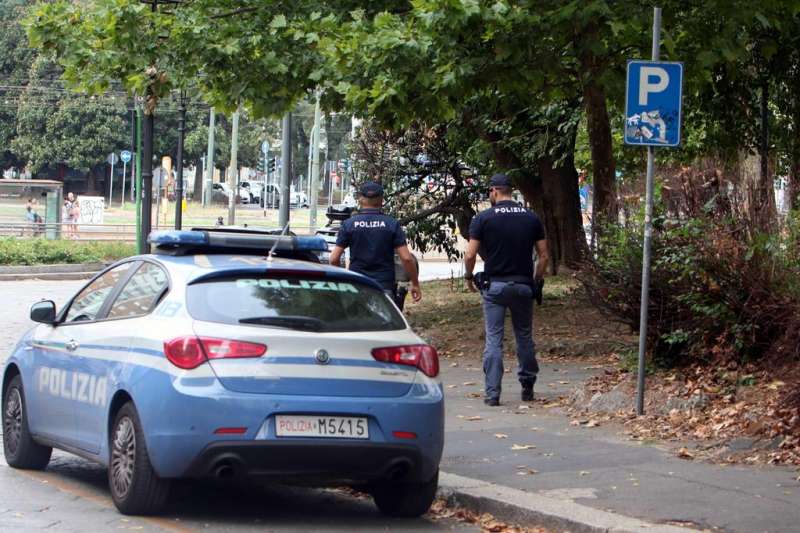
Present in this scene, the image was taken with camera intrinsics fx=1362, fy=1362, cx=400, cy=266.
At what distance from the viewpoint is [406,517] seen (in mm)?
7930

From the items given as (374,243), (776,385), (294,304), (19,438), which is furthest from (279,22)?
(294,304)

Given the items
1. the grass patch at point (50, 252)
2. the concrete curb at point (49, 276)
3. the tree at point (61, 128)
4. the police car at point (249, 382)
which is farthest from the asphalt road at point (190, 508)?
the tree at point (61, 128)

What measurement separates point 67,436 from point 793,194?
5824 mm

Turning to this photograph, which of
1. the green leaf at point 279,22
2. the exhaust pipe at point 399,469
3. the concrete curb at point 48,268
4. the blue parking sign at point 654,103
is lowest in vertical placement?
the concrete curb at point 48,268

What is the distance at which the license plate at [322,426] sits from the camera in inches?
278

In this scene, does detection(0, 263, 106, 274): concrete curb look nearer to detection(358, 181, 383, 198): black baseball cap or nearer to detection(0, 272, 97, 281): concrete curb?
detection(0, 272, 97, 281): concrete curb

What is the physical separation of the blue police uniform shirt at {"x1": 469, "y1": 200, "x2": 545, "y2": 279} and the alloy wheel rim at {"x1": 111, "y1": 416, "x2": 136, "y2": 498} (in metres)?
4.51

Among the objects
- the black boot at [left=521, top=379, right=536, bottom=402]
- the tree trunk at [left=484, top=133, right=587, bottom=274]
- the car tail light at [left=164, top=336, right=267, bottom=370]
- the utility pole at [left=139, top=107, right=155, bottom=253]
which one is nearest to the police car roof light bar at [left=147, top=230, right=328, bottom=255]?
the car tail light at [left=164, top=336, right=267, bottom=370]

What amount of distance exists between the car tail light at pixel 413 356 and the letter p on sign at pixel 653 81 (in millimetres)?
3479

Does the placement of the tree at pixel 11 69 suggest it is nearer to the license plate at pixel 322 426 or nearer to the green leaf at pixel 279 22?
the green leaf at pixel 279 22

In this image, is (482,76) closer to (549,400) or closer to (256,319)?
(549,400)

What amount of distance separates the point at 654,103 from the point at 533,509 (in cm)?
395

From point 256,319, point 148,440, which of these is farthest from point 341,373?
point 148,440

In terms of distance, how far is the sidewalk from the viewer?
7285mm
